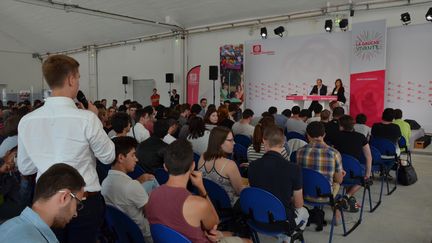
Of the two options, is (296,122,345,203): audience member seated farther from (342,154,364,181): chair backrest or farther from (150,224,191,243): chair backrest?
(150,224,191,243): chair backrest

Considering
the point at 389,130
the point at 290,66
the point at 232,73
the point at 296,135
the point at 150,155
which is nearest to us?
the point at 150,155

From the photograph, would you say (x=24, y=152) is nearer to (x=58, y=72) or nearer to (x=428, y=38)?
(x=58, y=72)

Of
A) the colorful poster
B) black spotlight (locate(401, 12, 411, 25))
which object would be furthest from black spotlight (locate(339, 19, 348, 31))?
the colorful poster

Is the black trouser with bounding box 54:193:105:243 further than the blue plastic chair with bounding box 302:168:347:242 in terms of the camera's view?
No

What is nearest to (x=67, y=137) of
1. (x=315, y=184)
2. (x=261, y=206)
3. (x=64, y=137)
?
(x=64, y=137)

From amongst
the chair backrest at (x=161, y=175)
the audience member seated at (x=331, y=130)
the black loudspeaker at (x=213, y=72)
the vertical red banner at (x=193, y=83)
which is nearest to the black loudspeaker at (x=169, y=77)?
the vertical red banner at (x=193, y=83)

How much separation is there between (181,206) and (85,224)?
583 mm

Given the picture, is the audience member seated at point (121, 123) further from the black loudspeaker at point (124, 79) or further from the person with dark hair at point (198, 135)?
the black loudspeaker at point (124, 79)

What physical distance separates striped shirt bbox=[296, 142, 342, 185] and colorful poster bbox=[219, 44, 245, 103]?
322 inches

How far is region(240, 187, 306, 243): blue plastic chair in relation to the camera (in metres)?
2.55

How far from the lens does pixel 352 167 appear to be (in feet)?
12.9

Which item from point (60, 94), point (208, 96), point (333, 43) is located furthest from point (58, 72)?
point (208, 96)

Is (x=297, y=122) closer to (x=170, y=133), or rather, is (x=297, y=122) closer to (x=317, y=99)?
(x=170, y=133)

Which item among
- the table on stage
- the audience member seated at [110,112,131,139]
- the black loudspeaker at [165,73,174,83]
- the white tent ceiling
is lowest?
the audience member seated at [110,112,131,139]
